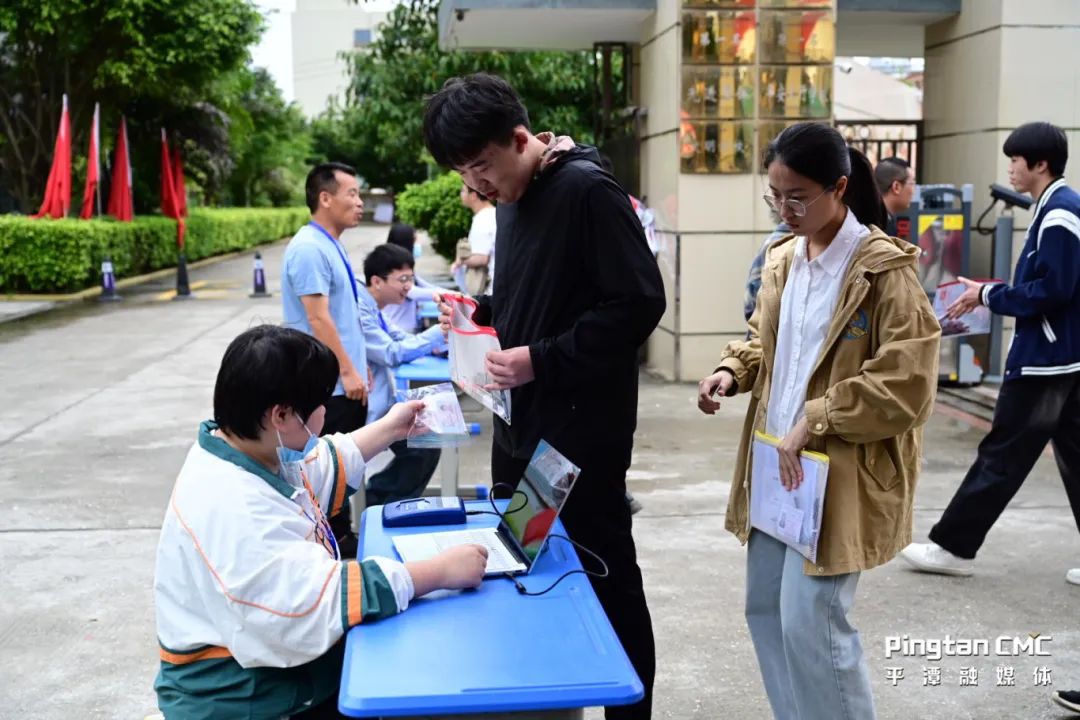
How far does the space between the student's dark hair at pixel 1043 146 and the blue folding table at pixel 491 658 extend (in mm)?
2832

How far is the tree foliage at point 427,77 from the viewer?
15.8m

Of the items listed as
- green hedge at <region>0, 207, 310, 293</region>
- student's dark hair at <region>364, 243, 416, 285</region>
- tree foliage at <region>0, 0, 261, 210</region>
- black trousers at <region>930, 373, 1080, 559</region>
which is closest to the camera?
black trousers at <region>930, 373, 1080, 559</region>

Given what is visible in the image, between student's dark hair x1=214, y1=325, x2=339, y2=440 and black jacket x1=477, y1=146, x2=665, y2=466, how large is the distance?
65 centimetres

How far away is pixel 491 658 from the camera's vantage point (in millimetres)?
1997

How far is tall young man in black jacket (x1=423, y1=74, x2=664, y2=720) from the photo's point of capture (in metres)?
2.72

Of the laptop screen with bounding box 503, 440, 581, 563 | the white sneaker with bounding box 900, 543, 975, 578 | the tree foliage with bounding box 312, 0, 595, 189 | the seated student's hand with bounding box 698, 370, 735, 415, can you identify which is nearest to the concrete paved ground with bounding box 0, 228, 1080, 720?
the white sneaker with bounding box 900, 543, 975, 578

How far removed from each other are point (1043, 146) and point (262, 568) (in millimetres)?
3402

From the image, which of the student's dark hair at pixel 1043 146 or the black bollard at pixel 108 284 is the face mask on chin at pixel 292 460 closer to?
the student's dark hair at pixel 1043 146

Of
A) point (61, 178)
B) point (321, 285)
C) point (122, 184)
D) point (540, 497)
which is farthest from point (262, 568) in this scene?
point (122, 184)

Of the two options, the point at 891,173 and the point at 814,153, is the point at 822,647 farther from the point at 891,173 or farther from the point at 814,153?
the point at 891,173

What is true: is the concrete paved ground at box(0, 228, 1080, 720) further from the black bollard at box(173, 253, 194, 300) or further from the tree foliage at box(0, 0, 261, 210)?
the tree foliage at box(0, 0, 261, 210)

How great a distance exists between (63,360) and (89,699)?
8.62 meters

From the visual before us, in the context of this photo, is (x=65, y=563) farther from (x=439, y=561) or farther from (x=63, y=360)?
(x=63, y=360)

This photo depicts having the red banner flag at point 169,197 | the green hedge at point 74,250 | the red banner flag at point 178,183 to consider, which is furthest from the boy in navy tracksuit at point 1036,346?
the red banner flag at point 178,183
